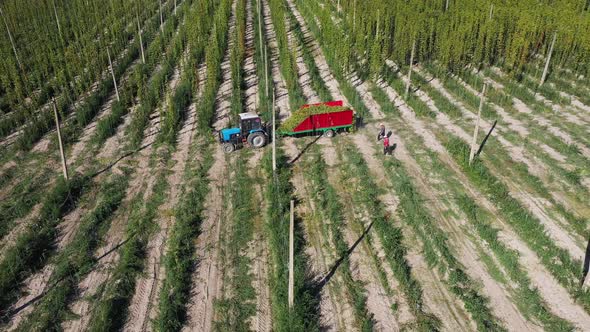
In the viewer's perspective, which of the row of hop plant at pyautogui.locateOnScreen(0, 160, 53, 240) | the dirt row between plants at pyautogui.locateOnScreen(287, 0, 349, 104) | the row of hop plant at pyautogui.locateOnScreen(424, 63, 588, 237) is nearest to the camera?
the row of hop plant at pyautogui.locateOnScreen(424, 63, 588, 237)

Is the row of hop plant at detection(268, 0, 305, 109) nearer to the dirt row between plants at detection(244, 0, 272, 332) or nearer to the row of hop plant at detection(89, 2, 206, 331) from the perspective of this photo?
the dirt row between plants at detection(244, 0, 272, 332)

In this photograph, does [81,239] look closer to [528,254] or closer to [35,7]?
[528,254]

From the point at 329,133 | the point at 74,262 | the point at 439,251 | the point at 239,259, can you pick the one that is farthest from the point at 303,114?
the point at 74,262

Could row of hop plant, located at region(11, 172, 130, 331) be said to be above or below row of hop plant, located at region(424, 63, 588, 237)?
above

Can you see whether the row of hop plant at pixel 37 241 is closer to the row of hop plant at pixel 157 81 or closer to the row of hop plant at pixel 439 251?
the row of hop plant at pixel 157 81

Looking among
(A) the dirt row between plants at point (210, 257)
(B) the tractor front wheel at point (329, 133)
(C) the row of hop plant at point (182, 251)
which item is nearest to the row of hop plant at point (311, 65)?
(B) the tractor front wheel at point (329, 133)

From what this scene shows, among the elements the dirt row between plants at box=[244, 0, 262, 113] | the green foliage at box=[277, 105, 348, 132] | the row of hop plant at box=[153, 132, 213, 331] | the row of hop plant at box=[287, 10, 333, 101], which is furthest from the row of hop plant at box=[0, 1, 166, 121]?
the row of hop plant at box=[287, 10, 333, 101]

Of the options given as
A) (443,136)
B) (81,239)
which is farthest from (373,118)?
(81,239)

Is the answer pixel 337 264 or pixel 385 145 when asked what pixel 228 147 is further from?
pixel 337 264
